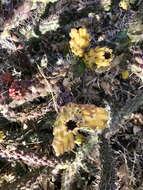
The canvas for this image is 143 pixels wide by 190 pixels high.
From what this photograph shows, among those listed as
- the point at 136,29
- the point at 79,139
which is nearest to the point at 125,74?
the point at 136,29

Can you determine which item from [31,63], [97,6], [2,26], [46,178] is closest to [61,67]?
[31,63]

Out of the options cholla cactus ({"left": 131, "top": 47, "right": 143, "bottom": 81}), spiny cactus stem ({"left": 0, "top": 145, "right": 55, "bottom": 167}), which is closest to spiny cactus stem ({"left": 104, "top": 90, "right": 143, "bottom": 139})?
cholla cactus ({"left": 131, "top": 47, "right": 143, "bottom": 81})

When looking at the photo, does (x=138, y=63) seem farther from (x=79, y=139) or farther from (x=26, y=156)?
(x=26, y=156)

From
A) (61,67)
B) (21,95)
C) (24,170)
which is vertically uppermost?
(61,67)

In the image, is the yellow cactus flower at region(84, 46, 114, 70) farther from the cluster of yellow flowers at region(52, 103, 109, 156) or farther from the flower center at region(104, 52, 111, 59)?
the cluster of yellow flowers at region(52, 103, 109, 156)

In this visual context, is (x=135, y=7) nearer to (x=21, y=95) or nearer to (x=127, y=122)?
(x=127, y=122)

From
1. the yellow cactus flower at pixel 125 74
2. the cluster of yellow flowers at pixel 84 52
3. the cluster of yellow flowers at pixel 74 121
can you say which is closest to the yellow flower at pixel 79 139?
the cluster of yellow flowers at pixel 74 121
